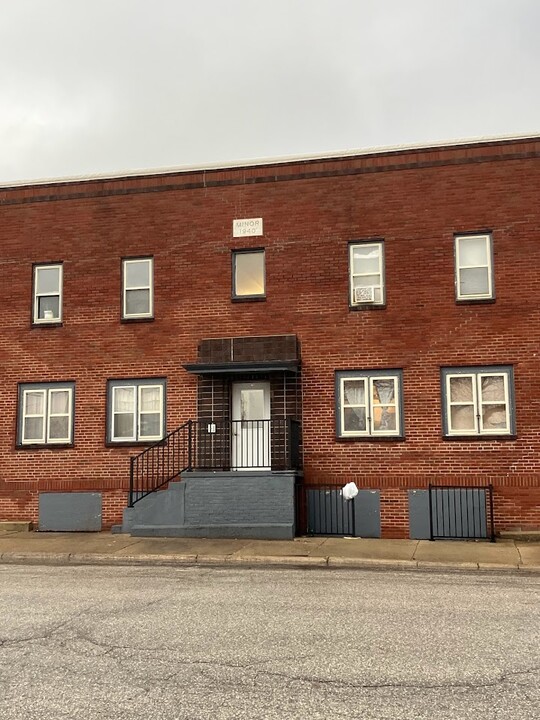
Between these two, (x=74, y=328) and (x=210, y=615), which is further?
(x=74, y=328)

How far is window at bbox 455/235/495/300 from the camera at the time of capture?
1560 centimetres

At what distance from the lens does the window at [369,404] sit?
15.6m

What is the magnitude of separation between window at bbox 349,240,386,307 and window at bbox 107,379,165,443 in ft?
15.5

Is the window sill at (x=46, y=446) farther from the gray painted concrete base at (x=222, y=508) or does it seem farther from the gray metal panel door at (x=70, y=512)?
the gray painted concrete base at (x=222, y=508)

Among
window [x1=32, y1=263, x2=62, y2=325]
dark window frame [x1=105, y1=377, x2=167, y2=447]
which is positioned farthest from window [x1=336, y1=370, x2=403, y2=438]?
window [x1=32, y1=263, x2=62, y2=325]

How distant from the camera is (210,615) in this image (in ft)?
25.7

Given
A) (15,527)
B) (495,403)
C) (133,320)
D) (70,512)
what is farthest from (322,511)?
(15,527)

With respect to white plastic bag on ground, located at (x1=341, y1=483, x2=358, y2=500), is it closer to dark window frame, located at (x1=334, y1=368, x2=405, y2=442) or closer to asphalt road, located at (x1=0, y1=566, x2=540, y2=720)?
dark window frame, located at (x1=334, y1=368, x2=405, y2=442)

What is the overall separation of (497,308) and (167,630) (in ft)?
35.0

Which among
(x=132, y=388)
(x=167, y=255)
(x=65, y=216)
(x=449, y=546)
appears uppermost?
(x=65, y=216)

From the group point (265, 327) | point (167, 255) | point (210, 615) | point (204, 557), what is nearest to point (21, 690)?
point (210, 615)

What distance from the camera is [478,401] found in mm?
15258

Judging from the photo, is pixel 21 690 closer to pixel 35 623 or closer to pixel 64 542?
pixel 35 623

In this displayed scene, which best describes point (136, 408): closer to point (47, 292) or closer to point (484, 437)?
point (47, 292)
